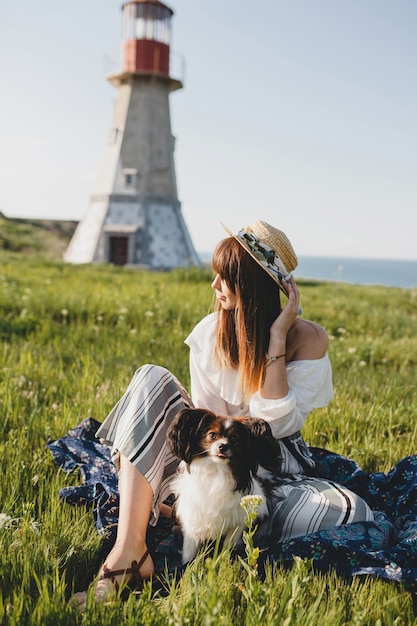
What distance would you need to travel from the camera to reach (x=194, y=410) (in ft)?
8.16

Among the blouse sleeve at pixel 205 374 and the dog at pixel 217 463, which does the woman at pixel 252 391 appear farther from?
the dog at pixel 217 463

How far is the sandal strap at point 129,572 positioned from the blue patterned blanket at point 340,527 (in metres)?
0.17

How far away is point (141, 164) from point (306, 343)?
25285 mm

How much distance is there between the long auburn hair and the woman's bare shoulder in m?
0.16

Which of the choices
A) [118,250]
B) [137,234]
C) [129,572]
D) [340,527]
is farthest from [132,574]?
[118,250]

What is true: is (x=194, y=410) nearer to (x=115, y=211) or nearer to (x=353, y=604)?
(x=353, y=604)

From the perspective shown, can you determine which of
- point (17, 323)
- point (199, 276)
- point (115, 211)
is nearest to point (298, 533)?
point (17, 323)

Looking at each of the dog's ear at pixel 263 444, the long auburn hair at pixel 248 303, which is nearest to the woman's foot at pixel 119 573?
the dog's ear at pixel 263 444

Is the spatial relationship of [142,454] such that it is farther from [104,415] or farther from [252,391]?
[104,415]

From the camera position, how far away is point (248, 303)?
3018 millimetres

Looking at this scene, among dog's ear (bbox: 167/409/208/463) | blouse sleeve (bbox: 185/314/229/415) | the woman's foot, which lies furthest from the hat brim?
the woman's foot

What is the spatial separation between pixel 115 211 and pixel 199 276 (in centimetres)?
1571

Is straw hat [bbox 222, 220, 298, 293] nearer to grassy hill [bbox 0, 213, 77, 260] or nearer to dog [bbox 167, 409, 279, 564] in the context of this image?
dog [bbox 167, 409, 279, 564]

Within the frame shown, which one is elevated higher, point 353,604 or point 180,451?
point 180,451
